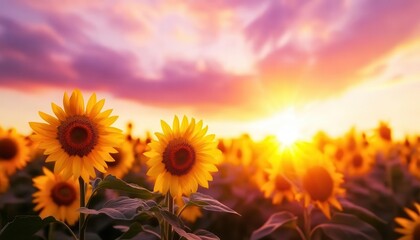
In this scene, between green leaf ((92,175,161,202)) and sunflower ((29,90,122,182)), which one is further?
sunflower ((29,90,122,182))

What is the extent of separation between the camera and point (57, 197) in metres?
5.27

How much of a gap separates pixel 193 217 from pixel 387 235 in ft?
8.25

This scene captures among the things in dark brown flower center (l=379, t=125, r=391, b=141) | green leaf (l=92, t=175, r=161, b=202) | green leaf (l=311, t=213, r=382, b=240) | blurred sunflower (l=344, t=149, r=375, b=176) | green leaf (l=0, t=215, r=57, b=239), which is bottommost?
green leaf (l=0, t=215, r=57, b=239)

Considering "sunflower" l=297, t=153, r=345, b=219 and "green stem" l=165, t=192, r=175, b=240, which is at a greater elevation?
"sunflower" l=297, t=153, r=345, b=219

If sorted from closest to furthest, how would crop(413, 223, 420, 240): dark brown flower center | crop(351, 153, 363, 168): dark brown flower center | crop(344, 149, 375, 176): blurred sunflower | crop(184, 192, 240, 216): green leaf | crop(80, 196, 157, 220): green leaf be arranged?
crop(80, 196, 157, 220): green leaf → crop(184, 192, 240, 216): green leaf → crop(413, 223, 420, 240): dark brown flower center → crop(344, 149, 375, 176): blurred sunflower → crop(351, 153, 363, 168): dark brown flower center

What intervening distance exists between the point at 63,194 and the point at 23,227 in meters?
2.68

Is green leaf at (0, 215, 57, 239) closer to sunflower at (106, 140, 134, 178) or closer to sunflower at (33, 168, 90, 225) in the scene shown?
sunflower at (33, 168, 90, 225)

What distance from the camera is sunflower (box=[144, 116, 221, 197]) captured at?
132 inches

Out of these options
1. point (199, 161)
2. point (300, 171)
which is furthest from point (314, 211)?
point (199, 161)

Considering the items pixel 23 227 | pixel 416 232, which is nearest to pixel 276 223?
pixel 416 232

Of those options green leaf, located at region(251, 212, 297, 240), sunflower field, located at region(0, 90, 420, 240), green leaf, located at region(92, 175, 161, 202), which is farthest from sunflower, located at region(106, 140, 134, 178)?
green leaf, located at region(92, 175, 161, 202)

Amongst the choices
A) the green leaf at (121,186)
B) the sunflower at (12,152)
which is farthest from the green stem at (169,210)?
the sunflower at (12,152)

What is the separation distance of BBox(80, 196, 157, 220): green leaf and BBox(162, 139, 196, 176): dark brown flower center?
1.63ft

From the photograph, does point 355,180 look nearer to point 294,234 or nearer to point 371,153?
point 371,153
